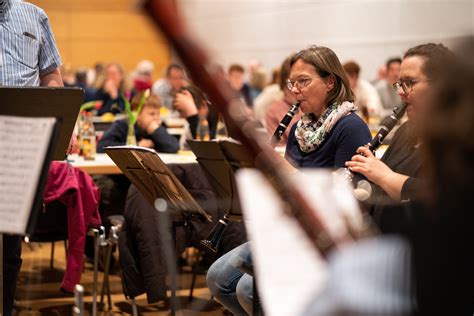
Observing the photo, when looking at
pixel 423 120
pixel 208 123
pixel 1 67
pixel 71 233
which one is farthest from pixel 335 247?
pixel 208 123

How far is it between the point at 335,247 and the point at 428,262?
0.26 meters

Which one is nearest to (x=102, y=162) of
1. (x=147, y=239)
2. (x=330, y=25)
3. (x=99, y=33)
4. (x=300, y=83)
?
(x=147, y=239)

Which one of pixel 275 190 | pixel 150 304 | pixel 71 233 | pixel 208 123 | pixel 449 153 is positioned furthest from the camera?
pixel 208 123

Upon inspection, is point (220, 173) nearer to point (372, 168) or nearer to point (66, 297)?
point (372, 168)

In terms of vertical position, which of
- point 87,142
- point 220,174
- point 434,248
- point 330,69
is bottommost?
point 87,142

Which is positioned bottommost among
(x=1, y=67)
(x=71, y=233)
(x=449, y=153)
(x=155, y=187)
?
(x=71, y=233)

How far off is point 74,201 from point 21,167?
192 centimetres

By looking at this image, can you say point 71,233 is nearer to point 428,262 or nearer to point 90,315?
point 90,315

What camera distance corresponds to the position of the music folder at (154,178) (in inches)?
132

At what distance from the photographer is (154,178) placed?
3.47m

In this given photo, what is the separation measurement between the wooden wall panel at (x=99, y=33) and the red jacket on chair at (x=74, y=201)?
12.9 metres

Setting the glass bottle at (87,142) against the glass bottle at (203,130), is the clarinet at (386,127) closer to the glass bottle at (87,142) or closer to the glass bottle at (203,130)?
the glass bottle at (87,142)

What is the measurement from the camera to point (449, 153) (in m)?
1.29

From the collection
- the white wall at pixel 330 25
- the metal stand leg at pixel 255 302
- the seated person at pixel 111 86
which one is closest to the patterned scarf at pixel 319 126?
the metal stand leg at pixel 255 302
